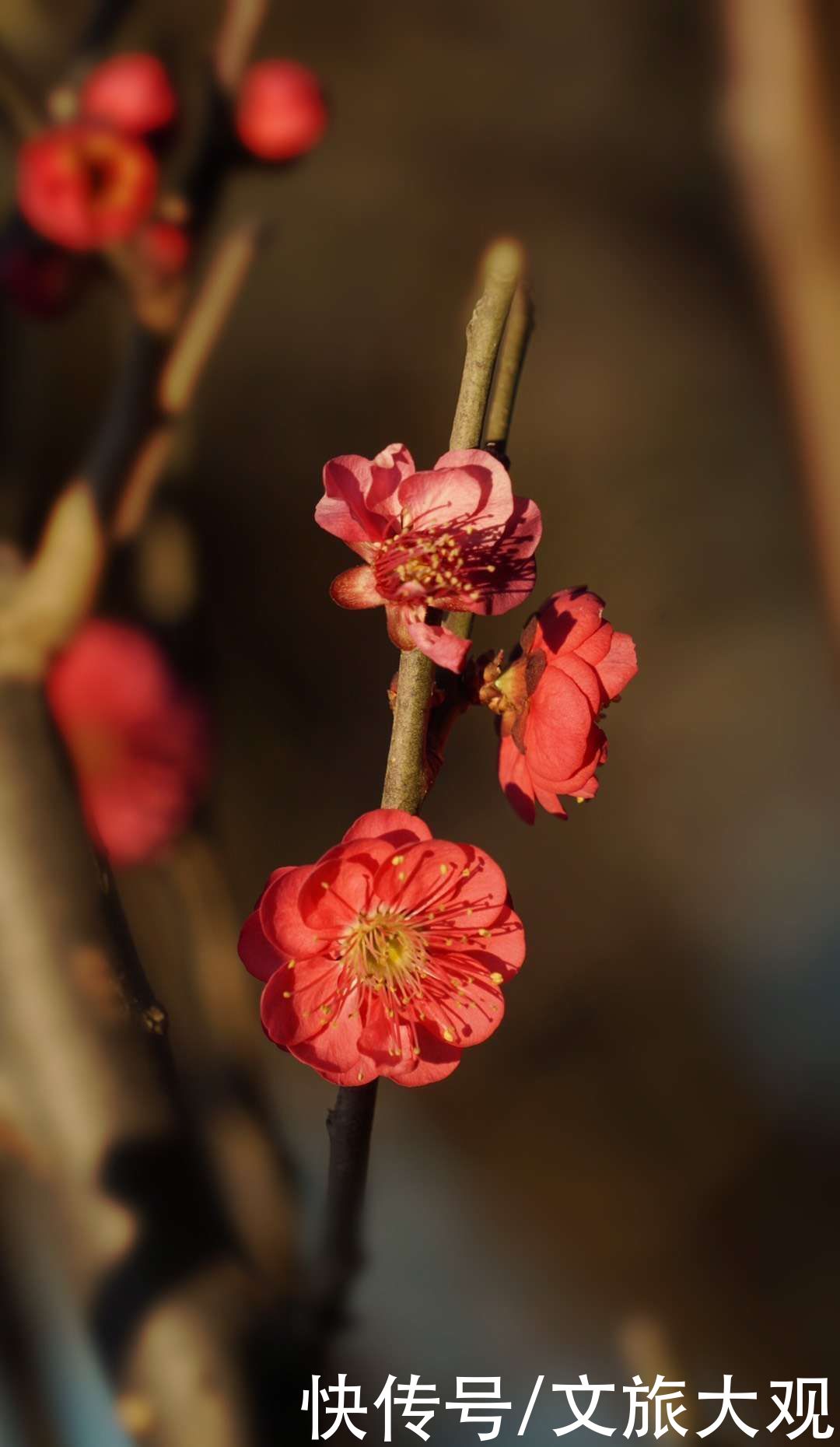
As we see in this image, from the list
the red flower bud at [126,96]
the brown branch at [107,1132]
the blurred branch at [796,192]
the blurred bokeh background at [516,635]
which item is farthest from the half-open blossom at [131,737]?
the blurred branch at [796,192]

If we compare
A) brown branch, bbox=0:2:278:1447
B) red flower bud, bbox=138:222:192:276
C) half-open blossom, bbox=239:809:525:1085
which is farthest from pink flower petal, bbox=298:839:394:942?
red flower bud, bbox=138:222:192:276

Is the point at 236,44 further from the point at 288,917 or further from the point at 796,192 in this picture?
the point at 288,917

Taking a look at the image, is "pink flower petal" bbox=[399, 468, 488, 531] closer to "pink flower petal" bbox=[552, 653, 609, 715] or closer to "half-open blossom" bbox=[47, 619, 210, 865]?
"pink flower petal" bbox=[552, 653, 609, 715]

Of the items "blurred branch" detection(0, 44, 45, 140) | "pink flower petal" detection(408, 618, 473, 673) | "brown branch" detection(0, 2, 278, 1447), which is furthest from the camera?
"blurred branch" detection(0, 44, 45, 140)

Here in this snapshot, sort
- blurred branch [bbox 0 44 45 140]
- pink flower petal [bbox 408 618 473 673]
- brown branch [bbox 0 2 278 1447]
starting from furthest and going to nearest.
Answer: blurred branch [bbox 0 44 45 140] → brown branch [bbox 0 2 278 1447] → pink flower petal [bbox 408 618 473 673]

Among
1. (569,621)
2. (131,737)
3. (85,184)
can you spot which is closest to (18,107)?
(85,184)
